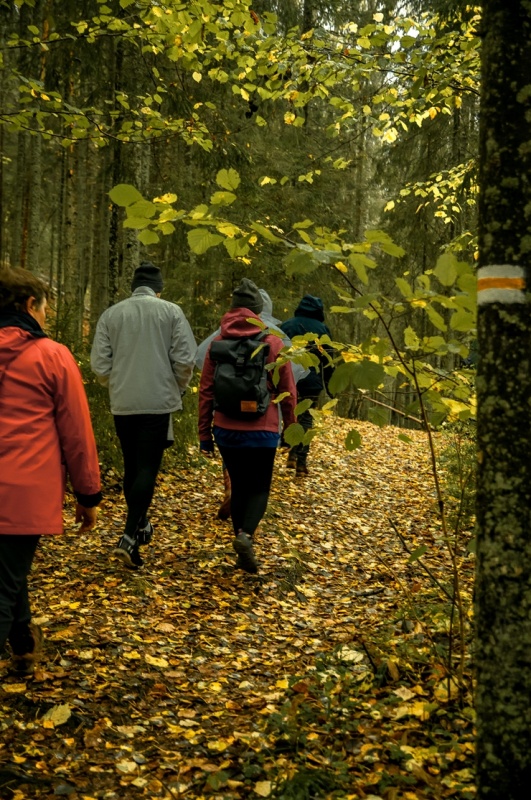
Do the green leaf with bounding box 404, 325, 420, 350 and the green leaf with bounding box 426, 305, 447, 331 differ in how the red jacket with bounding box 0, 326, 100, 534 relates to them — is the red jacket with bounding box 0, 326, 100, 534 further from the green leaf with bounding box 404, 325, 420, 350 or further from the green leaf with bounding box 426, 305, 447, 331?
the green leaf with bounding box 426, 305, 447, 331

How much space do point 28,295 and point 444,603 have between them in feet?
11.0

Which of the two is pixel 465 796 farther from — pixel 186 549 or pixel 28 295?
pixel 186 549

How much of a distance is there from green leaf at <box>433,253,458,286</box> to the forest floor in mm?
1389

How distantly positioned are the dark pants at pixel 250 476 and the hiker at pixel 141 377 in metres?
0.60

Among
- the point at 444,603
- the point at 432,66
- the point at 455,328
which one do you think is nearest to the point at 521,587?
the point at 455,328

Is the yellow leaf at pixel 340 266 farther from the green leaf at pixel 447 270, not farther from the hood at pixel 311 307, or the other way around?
the hood at pixel 311 307

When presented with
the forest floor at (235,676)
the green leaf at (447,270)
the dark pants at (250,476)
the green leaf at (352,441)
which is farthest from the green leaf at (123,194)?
the dark pants at (250,476)

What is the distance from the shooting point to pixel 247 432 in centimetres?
502

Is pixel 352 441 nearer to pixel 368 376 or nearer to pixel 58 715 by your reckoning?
pixel 368 376

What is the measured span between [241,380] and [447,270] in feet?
9.24

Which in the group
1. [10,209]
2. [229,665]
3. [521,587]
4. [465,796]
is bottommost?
[229,665]

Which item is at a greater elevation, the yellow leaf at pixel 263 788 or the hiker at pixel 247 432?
the hiker at pixel 247 432

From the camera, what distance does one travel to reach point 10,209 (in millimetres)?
21453

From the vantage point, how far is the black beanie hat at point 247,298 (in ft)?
17.0
